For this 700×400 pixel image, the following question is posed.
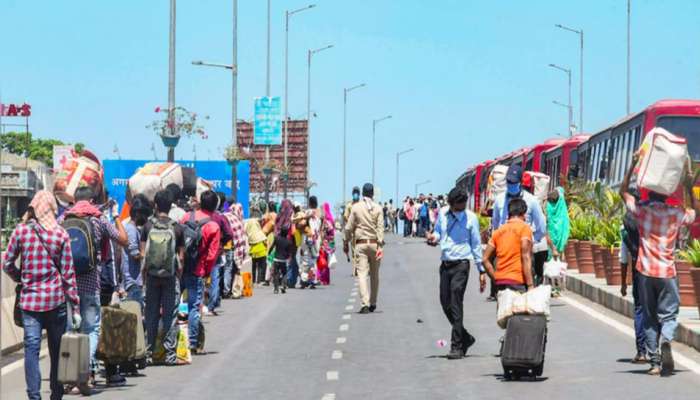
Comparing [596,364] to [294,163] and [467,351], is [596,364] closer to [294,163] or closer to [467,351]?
[467,351]

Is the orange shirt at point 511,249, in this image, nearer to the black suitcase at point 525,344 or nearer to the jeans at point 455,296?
the black suitcase at point 525,344

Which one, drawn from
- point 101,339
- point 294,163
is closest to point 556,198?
point 101,339

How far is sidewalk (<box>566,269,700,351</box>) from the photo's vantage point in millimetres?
18125

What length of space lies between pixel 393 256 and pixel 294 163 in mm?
61698

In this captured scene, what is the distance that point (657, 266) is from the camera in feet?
49.4

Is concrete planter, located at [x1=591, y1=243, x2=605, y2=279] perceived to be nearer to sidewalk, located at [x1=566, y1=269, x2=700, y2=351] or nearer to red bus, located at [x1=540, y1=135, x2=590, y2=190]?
sidewalk, located at [x1=566, y1=269, x2=700, y2=351]

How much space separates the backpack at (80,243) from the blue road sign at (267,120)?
186 feet

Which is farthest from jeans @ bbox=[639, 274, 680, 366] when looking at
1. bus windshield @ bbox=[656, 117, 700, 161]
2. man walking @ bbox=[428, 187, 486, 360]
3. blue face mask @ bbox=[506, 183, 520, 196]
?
bus windshield @ bbox=[656, 117, 700, 161]

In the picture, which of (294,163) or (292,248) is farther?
(294,163)

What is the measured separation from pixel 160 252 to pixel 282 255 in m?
14.8

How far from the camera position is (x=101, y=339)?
14.9 metres

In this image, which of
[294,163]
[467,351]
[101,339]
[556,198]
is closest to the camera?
[101,339]

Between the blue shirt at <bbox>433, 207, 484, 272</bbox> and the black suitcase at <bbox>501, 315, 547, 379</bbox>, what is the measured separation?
2.42 metres

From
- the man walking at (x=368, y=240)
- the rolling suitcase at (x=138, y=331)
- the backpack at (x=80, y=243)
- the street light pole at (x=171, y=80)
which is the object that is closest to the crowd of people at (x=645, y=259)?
the rolling suitcase at (x=138, y=331)
